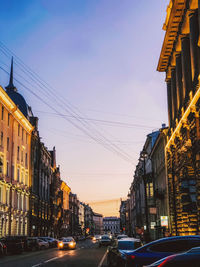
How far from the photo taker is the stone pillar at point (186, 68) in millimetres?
28453

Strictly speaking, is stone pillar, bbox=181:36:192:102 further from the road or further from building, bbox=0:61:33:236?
building, bbox=0:61:33:236

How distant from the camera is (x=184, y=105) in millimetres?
29078

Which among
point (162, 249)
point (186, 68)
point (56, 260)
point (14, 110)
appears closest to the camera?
point (162, 249)

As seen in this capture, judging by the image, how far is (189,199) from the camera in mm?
25359

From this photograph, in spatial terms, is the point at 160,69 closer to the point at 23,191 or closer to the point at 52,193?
the point at 23,191

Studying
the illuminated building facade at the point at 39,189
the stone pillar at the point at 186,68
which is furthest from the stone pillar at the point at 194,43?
the illuminated building facade at the point at 39,189

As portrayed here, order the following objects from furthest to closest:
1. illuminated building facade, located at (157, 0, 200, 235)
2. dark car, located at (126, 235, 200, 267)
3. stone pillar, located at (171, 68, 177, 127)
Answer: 1. stone pillar, located at (171, 68, 177, 127)
2. illuminated building facade, located at (157, 0, 200, 235)
3. dark car, located at (126, 235, 200, 267)

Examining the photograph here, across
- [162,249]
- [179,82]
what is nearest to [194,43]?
[179,82]

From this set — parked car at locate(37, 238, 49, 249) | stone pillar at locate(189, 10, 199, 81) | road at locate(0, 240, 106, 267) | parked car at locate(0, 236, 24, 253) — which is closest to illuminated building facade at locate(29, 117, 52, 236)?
parked car at locate(37, 238, 49, 249)

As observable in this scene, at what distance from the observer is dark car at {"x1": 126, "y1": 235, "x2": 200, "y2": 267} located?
11609 mm

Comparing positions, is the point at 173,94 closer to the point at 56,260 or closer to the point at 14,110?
the point at 56,260

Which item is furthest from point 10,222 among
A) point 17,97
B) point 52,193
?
point 52,193

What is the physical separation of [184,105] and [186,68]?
9.12 feet

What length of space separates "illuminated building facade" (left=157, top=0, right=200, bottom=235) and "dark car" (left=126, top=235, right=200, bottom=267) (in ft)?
39.8
